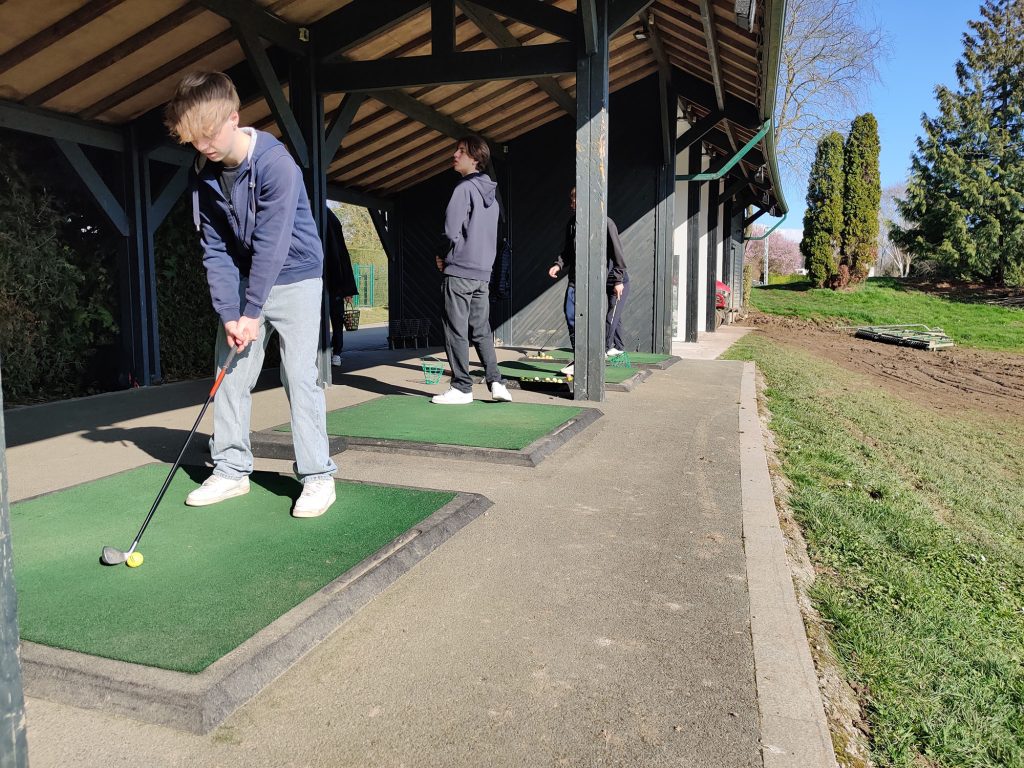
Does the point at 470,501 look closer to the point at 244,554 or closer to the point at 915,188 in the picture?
the point at 244,554

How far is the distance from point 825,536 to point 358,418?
3.54m

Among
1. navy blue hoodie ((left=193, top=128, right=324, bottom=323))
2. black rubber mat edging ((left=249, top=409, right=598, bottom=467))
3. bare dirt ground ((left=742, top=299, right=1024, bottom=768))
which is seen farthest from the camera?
black rubber mat edging ((left=249, top=409, right=598, bottom=467))

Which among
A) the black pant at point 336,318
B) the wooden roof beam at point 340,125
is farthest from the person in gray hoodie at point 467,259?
the black pant at point 336,318

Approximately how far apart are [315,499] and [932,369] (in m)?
13.5

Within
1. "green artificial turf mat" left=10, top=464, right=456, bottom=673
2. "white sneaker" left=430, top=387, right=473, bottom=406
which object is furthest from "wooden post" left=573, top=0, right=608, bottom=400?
"green artificial turf mat" left=10, top=464, right=456, bottom=673

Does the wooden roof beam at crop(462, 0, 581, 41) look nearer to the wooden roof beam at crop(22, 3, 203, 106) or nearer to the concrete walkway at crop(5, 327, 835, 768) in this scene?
the wooden roof beam at crop(22, 3, 203, 106)

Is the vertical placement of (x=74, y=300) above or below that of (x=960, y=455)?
above

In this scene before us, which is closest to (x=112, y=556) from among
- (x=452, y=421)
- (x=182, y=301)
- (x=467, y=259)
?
(x=452, y=421)

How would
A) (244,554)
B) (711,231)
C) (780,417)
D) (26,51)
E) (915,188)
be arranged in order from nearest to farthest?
(244,554) < (26,51) < (780,417) < (711,231) < (915,188)

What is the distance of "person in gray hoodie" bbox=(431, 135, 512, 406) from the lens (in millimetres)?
6332

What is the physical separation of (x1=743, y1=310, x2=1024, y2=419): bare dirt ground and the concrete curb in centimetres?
777

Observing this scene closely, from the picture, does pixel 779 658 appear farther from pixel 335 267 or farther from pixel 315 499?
pixel 335 267

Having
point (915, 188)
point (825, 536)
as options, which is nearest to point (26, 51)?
point (825, 536)

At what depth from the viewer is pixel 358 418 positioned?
6.08 meters
